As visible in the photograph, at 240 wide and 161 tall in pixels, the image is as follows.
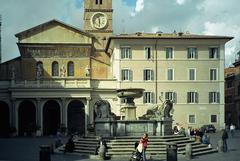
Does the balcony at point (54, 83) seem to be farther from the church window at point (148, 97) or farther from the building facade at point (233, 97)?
the building facade at point (233, 97)

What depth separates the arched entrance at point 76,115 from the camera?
58.6 meters

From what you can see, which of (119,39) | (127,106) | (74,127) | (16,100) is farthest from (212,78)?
(127,106)

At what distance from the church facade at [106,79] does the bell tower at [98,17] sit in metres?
16.6

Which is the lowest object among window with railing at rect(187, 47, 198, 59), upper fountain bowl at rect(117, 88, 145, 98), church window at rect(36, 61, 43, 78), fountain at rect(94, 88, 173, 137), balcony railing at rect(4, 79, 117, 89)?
fountain at rect(94, 88, 173, 137)

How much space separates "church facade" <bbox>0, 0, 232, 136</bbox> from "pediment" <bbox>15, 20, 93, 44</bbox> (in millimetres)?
117

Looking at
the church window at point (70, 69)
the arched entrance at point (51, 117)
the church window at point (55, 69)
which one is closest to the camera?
the arched entrance at point (51, 117)

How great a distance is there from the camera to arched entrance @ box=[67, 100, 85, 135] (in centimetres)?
5859

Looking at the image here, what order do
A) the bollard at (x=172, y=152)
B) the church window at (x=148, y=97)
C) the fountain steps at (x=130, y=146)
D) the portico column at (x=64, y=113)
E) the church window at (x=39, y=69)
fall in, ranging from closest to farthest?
the bollard at (x=172, y=152) → the fountain steps at (x=130, y=146) → the church window at (x=148, y=97) → the portico column at (x=64, y=113) → the church window at (x=39, y=69)

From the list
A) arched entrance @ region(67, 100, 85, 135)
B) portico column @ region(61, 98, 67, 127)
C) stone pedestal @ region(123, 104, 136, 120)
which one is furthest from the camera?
arched entrance @ region(67, 100, 85, 135)

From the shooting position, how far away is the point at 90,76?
6022 cm

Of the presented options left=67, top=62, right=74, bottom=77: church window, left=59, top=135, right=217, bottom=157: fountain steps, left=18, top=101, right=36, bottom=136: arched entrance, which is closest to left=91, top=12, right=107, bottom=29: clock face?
left=67, top=62, right=74, bottom=77: church window

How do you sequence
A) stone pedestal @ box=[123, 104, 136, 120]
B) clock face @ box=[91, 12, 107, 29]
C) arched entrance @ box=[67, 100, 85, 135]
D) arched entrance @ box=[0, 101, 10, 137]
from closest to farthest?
stone pedestal @ box=[123, 104, 136, 120], arched entrance @ box=[0, 101, 10, 137], arched entrance @ box=[67, 100, 85, 135], clock face @ box=[91, 12, 107, 29]

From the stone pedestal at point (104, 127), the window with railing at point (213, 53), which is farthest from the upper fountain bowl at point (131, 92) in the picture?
the window with railing at point (213, 53)

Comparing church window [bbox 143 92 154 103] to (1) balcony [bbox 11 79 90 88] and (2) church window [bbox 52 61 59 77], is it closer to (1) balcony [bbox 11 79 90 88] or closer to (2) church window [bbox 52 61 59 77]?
(1) balcony [bbox 11 79 90 88]
